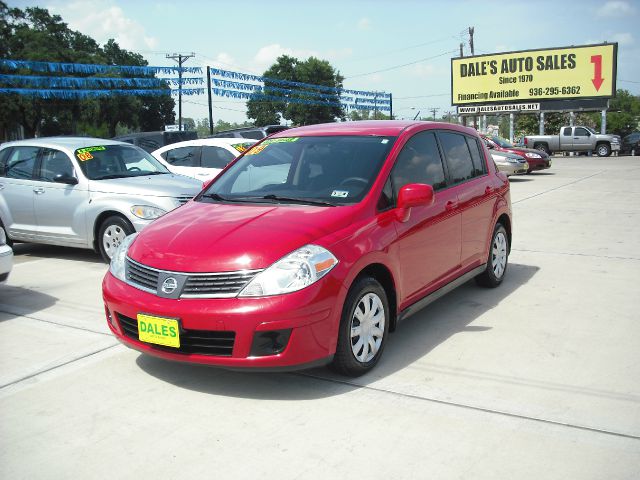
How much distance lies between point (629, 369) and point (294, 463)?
2.51 meters

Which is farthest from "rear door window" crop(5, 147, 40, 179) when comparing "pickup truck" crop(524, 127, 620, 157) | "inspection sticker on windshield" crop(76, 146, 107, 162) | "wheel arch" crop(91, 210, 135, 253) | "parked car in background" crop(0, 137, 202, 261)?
"pickup truck" crop(524, 127, 620, 157)

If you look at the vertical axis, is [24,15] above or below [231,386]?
above

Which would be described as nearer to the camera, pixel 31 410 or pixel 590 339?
pixel 31 410

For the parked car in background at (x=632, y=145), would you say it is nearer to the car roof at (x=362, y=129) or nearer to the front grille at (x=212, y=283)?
the car roof at (x=362, y=129)

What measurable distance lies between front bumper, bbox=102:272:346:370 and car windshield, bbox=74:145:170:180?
194 inches

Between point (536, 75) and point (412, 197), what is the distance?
1635 inches

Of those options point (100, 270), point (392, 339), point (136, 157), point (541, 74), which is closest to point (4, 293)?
point (100, 270)

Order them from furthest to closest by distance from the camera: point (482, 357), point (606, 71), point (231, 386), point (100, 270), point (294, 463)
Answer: point (606, 71), point (100, 270), point (482, 357), point (231, 386), point (294, 463)

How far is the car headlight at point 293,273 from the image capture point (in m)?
3.72

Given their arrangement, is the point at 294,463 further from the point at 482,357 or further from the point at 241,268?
the point at 482,357

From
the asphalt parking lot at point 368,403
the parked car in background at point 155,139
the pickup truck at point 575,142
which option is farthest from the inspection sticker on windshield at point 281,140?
the pickup truck at point 575,142

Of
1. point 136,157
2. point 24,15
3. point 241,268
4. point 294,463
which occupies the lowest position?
point 294,463

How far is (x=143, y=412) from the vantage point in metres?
3.76

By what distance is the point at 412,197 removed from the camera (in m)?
4.46
